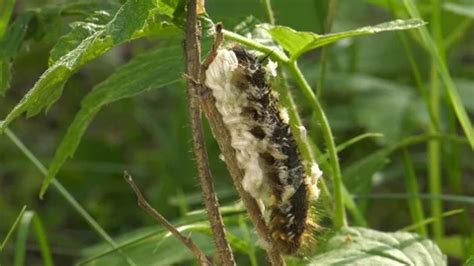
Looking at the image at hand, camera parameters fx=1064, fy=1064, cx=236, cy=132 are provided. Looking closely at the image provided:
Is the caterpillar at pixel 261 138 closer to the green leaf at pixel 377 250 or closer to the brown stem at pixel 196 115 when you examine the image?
the brown stem at pixel 196 115

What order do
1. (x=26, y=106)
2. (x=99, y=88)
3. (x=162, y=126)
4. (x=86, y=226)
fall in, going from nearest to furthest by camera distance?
(x=26, y=106), (x=99, y=88), (x=86, y=226), (x=162, y=126)

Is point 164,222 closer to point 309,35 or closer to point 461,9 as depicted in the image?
point 309,35

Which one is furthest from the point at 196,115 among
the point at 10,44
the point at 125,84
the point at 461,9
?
the point at 461,9

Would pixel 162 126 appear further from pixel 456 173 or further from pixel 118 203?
pixel 456 173

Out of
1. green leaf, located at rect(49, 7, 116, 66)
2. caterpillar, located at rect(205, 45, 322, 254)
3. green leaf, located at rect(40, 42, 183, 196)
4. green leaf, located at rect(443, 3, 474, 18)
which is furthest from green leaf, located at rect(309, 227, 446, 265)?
green leaf, located at rect(443, 3, 474, 18)

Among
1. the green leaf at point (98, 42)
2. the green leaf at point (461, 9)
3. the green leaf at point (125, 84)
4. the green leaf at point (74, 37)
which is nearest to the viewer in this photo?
the green leaf at point (98, 42)

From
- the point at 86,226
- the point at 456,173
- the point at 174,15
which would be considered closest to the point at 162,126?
the point at 86,226

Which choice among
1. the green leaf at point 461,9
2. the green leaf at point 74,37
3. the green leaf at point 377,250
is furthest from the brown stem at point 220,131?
the green leaf at point 461,9
